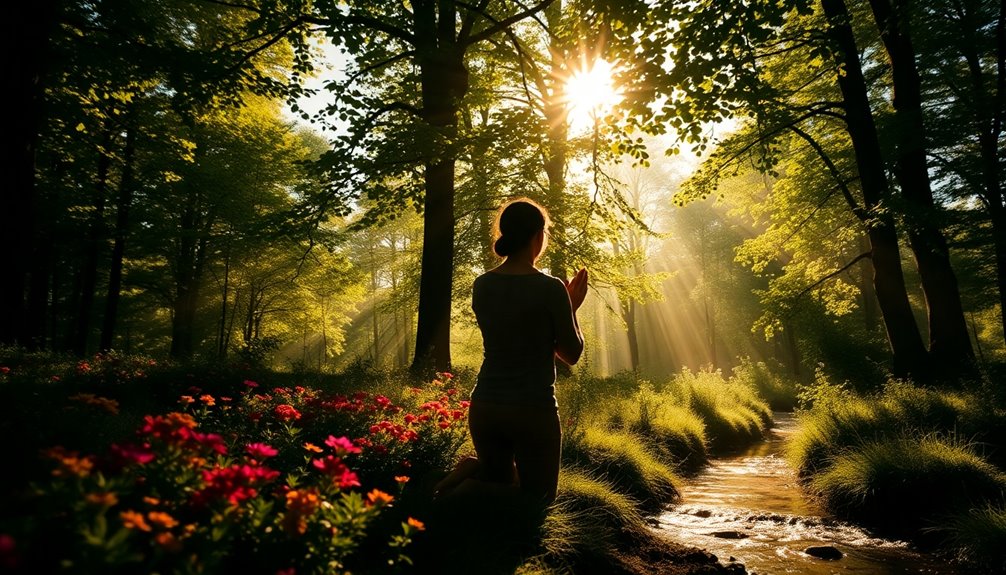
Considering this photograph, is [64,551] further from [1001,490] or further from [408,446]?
[1001,490]

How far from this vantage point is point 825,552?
442 cm

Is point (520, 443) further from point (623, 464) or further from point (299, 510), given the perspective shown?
point (623, 464)

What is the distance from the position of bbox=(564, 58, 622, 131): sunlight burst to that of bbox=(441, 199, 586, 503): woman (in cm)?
416

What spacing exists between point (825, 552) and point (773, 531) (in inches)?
28.3

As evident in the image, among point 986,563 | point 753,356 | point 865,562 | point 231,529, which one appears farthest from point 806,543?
point 753,356

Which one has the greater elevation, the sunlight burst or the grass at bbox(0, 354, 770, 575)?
the sunlight burst

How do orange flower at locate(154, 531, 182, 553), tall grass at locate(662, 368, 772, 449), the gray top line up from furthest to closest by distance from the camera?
tall grass at locate(662, 368, 772, 449), the gray top, orange flower at locate(154, 531, 182, 553)

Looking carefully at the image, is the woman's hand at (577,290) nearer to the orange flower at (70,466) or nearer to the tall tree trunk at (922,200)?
the orange flower at (70,466)

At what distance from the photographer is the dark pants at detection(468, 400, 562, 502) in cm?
297

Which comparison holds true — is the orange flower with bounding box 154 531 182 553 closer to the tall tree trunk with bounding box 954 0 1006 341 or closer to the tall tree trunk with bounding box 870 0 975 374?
the tall tree trunk with bounding box 870 0 975 374

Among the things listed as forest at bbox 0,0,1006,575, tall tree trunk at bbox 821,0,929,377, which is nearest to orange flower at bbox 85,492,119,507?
forest at bbox 0,0,1006,575

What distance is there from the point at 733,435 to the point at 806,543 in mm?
7149

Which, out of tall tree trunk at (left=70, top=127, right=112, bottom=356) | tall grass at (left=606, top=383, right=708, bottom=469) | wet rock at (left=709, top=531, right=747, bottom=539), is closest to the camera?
wet rock at (left=709, top=531, right=747, bottom=539)

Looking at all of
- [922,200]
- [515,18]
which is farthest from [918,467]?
[515,18]
